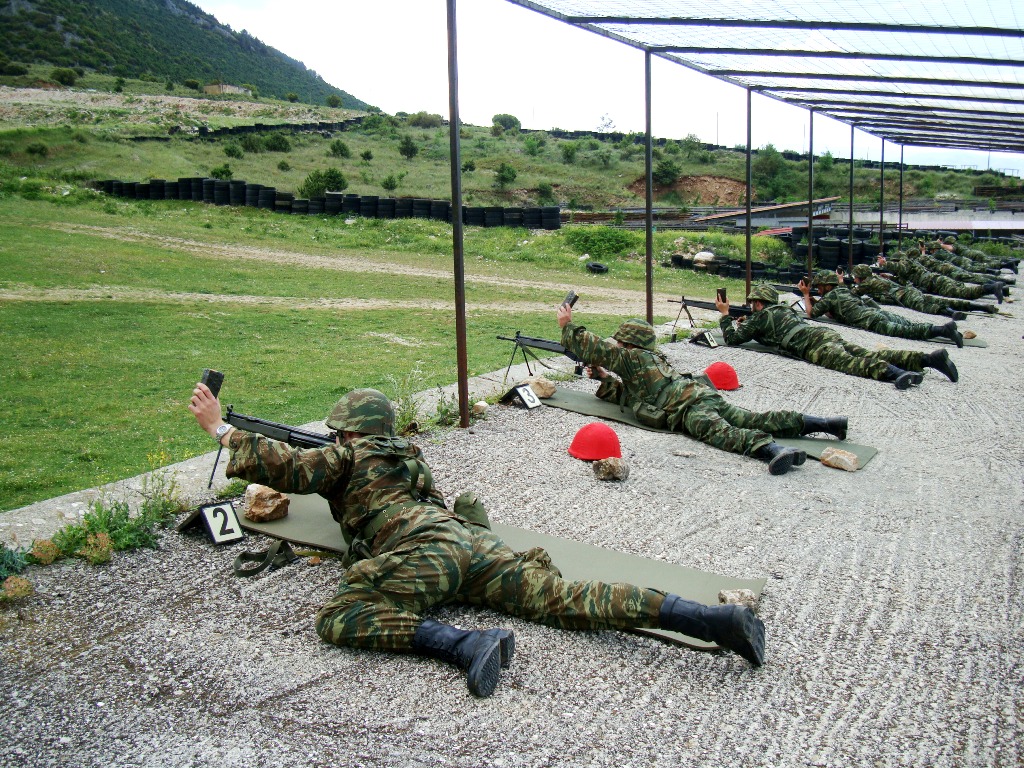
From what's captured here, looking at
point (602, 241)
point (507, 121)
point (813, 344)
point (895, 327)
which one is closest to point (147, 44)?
point (507, 121)

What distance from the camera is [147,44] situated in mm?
90312

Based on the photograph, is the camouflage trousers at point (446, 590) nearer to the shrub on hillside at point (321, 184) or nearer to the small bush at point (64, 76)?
the shrub on hillside at point (321, 184)

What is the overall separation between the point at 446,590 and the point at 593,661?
82 centimetres

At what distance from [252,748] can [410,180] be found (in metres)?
37.1

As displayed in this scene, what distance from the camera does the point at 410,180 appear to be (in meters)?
38.6

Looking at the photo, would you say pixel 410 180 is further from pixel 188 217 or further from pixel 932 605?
pixel 932 605

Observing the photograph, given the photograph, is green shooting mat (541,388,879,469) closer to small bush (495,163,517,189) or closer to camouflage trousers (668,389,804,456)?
camouflage trousers (668,389,804,456)

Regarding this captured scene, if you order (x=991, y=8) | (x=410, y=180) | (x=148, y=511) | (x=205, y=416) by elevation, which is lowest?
(x=148, y=511)

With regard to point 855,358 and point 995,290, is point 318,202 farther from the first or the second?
point 855,358

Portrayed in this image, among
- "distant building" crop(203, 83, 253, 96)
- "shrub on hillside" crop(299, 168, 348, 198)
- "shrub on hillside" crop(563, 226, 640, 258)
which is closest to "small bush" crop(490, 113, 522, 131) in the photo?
"distant building" crop(203, 83, 253, 96)

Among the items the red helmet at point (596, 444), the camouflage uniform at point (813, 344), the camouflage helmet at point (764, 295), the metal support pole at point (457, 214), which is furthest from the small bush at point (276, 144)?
the red helmet at point (596, 444)

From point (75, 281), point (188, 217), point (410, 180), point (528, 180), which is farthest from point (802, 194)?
point (75, 281)

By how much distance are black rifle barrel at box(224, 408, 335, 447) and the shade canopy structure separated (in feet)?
17.0

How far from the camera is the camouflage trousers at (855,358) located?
10695mm
